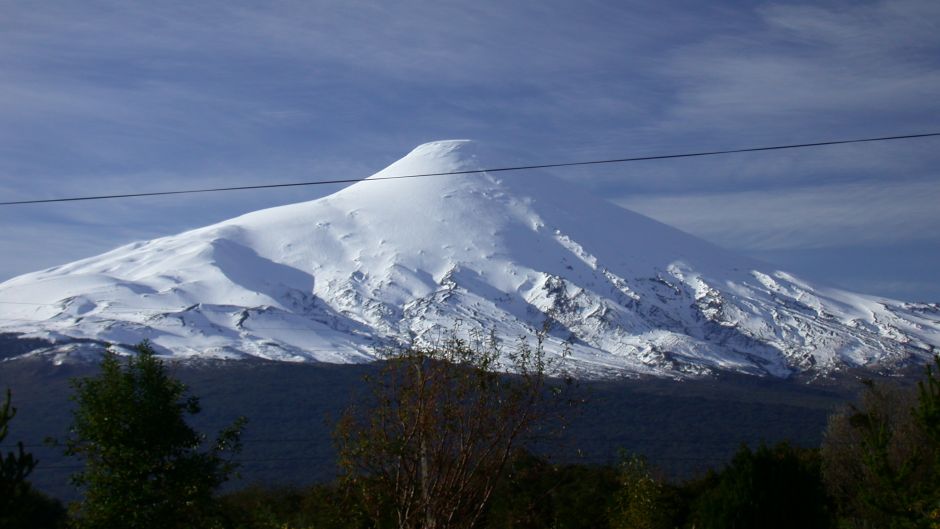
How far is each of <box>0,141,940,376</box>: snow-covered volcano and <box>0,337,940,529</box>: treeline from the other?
65597 mm

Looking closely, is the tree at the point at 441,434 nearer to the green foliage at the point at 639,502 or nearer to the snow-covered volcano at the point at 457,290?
the green foliage at the point at 639,502

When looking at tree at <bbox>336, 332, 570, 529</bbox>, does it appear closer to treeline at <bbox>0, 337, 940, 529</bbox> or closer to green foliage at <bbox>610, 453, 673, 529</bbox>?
treeline at <bbox>0, 337, 940, 529</bbox>

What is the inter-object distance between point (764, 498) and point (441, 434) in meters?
4.90

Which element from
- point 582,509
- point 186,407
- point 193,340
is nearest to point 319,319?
point 193,340

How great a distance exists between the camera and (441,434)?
10953mm

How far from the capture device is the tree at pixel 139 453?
639 inches

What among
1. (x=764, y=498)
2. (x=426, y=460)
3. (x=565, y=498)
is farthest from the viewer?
(x=565, y=498)

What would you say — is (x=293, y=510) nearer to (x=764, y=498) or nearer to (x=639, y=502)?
(x=639, y=502)

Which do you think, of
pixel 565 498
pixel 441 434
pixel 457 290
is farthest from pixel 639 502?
pixel 457 290

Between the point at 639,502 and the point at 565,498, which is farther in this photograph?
the point at 565,498

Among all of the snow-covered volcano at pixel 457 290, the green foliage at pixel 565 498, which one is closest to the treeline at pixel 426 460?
the green foliage at pixel 565 498

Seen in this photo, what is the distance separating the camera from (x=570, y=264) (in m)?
116

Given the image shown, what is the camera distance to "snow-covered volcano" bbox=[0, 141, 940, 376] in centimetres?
9500

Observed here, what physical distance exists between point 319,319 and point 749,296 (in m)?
50.9
